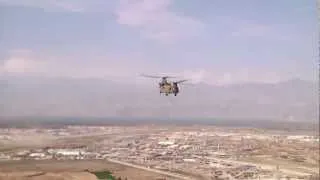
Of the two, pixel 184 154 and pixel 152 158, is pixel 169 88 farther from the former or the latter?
pixel 184 154

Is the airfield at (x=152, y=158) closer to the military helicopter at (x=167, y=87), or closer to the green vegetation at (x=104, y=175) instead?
the green vegetation at (x=104, y=175)

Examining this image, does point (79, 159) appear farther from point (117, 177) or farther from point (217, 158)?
point (217, 158)

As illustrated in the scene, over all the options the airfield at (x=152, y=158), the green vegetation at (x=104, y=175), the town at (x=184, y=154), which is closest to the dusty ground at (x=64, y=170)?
the airfield at (x=152, y=158)

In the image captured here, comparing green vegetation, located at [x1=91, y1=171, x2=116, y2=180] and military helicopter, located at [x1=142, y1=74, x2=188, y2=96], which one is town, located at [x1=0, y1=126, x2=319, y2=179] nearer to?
green vegetation, located at [x1=91, y1=171, x2=116, y2=180]

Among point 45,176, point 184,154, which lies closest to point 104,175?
point 45,176

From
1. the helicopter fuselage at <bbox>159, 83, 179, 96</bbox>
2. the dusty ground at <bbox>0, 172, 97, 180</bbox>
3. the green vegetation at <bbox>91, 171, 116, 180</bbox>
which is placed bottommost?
the green vegetation at <bbox>91, 171, 116, 180</bbox>

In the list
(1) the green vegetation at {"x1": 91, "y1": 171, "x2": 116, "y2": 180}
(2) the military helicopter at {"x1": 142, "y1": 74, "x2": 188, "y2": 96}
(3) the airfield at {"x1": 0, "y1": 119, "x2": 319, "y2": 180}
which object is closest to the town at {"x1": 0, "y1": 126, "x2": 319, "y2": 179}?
(3) the airfield at {"x1": 0, "y1": 119, "x2": 319, "y2": 180}

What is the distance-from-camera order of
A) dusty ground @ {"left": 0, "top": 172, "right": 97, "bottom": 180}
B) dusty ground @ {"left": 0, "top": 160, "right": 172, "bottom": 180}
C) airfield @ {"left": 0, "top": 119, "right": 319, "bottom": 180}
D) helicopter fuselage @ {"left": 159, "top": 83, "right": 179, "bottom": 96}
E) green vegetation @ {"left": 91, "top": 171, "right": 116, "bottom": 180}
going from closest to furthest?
helicopter fuselage @ {"left": 159, "top": 83, "right": 179, "bottom": 96}
dusty ground @ {"left": 0, "top": 172, "right": 97, "bottom": 180}
dusty ground @ {"left": 0, "top": 160, "right": 172, "bottom": 180}
green vegetation @ {"left": 91, "top": 171, "right": 116, "bottom": 180}
airfield @ {"left": 0, "top": 119, "right": 319, "bottom": 180}

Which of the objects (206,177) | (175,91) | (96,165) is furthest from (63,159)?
(175,91)
